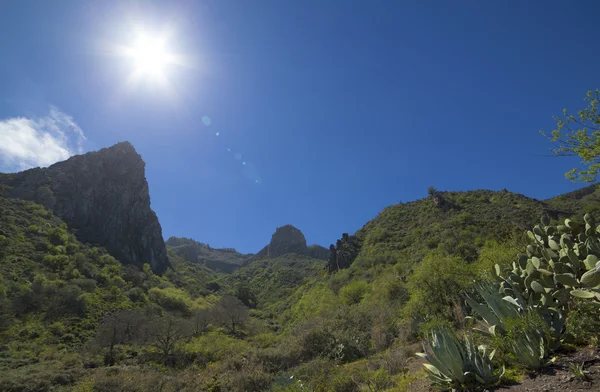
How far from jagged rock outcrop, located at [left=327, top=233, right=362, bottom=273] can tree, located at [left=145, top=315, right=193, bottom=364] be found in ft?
111

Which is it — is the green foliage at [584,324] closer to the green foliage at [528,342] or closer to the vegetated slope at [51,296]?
the green foliage at [528,342]

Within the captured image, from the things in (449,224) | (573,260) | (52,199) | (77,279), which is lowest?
(573,260)

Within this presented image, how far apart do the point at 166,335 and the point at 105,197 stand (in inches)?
2918

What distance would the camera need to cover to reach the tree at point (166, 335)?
1218 inches

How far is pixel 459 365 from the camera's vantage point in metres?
5.19

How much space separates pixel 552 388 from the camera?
4168 millimetres

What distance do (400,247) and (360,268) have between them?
762 centimetres

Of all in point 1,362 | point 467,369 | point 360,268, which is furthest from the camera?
point 360,268

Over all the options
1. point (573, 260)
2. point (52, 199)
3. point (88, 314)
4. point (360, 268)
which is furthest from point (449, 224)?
point (52, 199)

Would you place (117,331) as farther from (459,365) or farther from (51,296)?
(459,365)

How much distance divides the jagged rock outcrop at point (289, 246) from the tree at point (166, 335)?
115 meters

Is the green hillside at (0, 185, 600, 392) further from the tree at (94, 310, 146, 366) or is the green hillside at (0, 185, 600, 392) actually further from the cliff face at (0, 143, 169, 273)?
the cliff face at (0, 143, 169, 273)

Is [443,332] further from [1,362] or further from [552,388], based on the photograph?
[1,362]

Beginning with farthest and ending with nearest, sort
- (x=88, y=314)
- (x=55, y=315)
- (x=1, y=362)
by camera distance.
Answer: (x=88, y=314) < (x=55, y=315) < (x=1, y=362)
